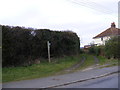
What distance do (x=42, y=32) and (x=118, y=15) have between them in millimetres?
10422

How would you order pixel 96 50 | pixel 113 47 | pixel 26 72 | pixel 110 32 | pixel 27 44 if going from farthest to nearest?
pixel 110 32 → pixel 96 50 → pixel 113 47 → pixel 27 44 → pixel 26 72

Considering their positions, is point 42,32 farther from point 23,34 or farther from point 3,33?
point 3,33

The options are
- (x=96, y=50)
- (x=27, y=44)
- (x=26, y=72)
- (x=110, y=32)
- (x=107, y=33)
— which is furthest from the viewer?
(x=107, y=33)

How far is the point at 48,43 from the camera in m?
21.2

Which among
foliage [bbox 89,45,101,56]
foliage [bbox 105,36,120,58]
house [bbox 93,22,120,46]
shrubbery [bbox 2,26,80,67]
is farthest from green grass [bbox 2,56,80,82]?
house [bbox 93,22,120,46]

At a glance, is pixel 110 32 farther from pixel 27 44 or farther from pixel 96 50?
pixel 27 44

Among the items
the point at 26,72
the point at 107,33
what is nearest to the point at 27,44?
the point at 26,72

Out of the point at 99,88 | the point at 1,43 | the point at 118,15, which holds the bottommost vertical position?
the point at 99,88

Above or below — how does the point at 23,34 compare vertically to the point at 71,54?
above

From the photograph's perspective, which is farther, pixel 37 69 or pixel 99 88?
pixel 37 69

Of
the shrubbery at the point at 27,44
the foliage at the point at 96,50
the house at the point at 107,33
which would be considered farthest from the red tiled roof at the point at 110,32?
the shrubbery at the point at 27,44

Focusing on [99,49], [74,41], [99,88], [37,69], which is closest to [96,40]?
[99,49]

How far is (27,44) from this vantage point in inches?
778

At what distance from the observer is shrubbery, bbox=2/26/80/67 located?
1752 cm
